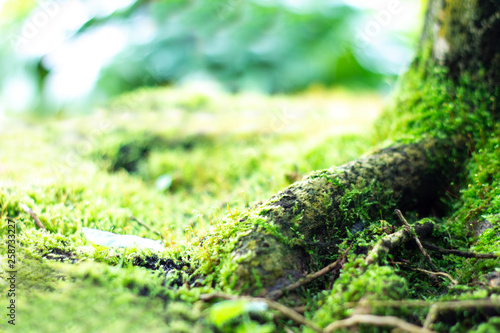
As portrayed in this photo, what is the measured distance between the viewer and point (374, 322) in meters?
1.00

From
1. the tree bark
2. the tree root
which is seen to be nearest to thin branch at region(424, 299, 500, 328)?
the tree root

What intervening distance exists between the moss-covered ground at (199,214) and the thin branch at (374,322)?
5 cm

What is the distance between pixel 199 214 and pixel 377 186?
3.24 feet

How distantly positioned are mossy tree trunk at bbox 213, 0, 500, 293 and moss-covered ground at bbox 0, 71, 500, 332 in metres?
0.06

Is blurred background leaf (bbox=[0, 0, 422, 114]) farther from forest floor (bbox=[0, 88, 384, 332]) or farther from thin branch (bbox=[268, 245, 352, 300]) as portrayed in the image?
thin branch (bbox=[268, 245, 352, 300])

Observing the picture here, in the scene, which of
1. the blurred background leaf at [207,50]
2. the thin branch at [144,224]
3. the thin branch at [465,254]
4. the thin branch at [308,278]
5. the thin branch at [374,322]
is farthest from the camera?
the blurred background leaf at [207,50]

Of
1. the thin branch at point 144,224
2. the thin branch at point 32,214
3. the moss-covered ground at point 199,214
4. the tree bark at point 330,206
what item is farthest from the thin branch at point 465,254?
the thin branch at point 32,214

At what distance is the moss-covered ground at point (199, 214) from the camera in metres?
1.14

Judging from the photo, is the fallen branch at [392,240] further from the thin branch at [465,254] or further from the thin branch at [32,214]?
the thin branch at [32,214]

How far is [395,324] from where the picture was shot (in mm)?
962

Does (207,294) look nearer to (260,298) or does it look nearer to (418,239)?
(260,298)

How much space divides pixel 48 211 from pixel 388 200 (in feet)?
6.80

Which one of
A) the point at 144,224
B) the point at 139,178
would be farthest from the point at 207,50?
the point at 144,224

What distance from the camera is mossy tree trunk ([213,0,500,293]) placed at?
1.36 meters
